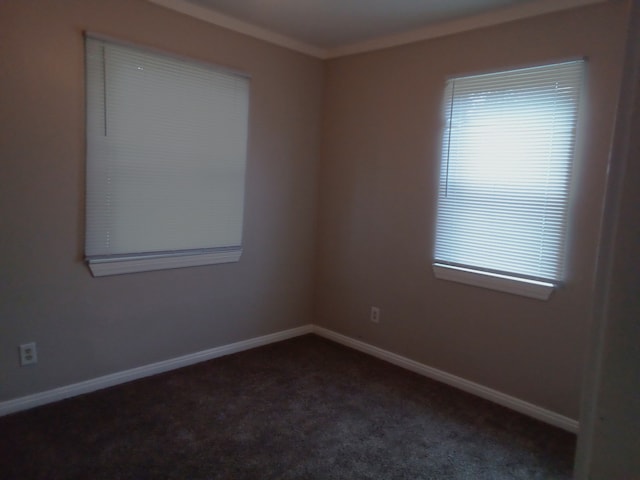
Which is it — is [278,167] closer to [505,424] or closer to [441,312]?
[441,312]

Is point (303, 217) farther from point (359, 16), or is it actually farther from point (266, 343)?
point (359, 16)

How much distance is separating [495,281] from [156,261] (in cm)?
223

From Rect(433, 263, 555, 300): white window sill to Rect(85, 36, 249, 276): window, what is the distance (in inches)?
61.3

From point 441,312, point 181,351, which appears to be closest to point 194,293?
A: point 181,351

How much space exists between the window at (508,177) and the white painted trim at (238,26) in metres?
1.27

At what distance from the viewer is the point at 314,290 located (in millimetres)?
4066

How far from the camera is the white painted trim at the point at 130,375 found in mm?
2516

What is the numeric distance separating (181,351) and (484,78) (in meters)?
2.79

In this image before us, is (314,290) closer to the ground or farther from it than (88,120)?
closer to the ground

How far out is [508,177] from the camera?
2.77m

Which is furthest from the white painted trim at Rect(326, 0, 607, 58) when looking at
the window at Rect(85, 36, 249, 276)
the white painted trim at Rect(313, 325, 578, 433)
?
the white painted trim at Rect(313, 325, 578, 433)

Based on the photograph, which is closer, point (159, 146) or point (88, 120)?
point (88, 120)

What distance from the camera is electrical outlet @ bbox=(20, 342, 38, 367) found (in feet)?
8.18

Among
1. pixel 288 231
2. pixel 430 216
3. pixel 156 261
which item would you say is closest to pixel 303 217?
pixel 288 231
